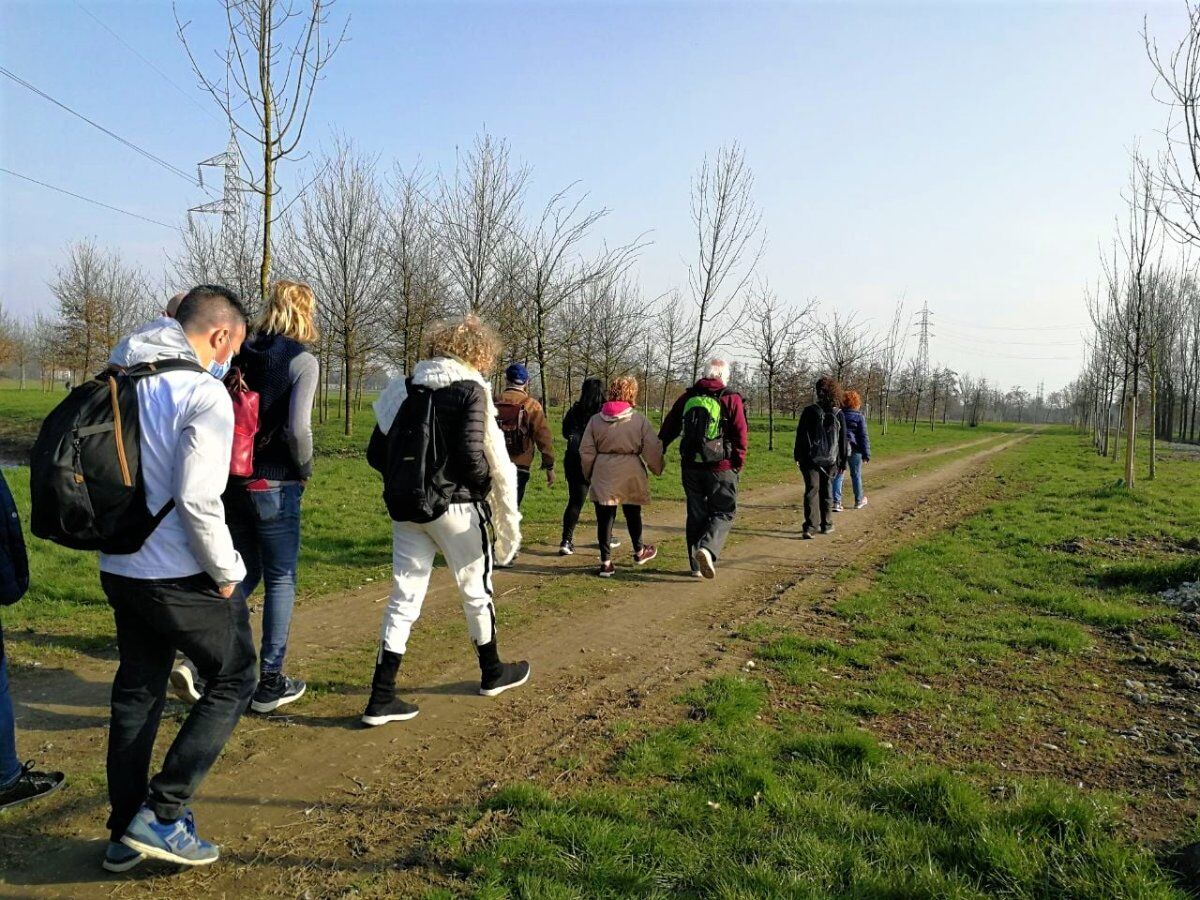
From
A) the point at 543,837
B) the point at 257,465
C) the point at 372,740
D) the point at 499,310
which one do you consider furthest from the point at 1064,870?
the point at 499,310

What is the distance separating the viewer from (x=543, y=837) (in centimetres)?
288

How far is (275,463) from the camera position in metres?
3.88

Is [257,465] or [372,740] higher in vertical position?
[257,465]

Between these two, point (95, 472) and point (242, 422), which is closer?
point (95, 472)

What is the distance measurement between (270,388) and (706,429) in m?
4.17

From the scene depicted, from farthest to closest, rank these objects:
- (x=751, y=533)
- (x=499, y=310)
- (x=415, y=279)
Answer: (x=415, y=279) → (x=499, y=310) → (x=751, y=533)

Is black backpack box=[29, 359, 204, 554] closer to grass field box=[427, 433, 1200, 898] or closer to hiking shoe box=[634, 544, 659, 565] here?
grass field box=[427, 433, 1200, 898]

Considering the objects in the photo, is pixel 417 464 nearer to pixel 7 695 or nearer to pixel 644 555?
pixel 7 695

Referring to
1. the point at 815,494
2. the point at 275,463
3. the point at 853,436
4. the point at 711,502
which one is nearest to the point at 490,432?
the point at 275,463

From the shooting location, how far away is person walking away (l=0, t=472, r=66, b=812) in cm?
297

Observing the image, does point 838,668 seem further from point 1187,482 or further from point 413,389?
point 1187,482

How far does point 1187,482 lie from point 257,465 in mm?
20596

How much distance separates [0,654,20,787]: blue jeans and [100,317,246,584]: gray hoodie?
1081 mm

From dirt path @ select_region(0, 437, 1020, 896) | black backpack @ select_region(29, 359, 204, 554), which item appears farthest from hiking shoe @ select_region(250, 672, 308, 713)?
black backpack @ select_region(29, 359, 204, 554)
